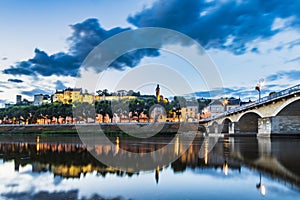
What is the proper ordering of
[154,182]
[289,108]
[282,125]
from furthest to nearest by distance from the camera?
[282,125] → [289,108] → [154,182]

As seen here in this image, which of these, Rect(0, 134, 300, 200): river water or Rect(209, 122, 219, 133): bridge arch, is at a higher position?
Rect(0, 134, 300, 200): river water

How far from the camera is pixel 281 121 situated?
160 feet

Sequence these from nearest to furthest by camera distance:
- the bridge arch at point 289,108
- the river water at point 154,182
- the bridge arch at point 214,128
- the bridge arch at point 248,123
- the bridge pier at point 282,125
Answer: the river water at point 154,182 < the bridge arch at point 289,108 < the bridge pier at point 282,125 < the bridge arch at point 248,123 < the bridge arch at point 214,128

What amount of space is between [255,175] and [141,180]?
5746 millimetres

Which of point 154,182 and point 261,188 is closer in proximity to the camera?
point 261,188

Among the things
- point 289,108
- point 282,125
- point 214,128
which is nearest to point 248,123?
point 282,125

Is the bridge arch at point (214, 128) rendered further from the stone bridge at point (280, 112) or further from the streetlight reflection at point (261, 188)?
the streetlight reflection at point (261, 188)

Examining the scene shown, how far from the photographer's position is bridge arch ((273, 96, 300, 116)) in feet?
148

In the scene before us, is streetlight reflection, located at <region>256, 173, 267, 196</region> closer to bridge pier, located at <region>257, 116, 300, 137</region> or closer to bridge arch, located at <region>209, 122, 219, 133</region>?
bridge pier, located at <region>257, 116, 300, 137</region>

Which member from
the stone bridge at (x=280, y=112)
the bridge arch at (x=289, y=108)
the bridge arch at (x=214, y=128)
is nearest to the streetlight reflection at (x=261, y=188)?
the stone bridge at (x=280, y=112)

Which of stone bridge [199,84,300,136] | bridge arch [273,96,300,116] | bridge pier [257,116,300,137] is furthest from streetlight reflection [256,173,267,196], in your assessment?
bridge pier [257,116,300,137]

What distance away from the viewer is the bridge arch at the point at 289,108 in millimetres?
45206

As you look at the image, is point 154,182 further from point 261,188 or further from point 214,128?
point 214,128

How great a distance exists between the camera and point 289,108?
47844mm
